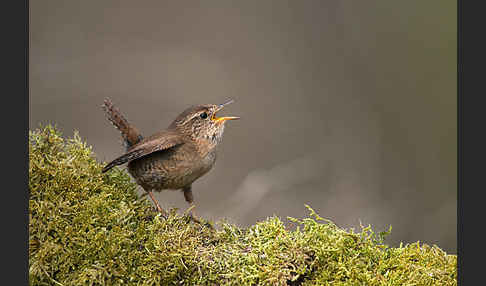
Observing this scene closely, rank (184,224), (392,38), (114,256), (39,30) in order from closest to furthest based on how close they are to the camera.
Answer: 1. (114,256)
2. (184,224)
3. (39,30)
4. (392,38)

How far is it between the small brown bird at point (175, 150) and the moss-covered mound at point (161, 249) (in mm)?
454

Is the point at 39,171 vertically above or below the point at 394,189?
below

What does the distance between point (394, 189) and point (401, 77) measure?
123cm

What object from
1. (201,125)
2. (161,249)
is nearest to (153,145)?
(201,125)

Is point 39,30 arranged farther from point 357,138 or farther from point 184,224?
point 357,138

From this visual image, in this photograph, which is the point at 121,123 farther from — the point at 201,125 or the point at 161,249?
the point at 161,249

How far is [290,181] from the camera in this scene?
4.86 metres

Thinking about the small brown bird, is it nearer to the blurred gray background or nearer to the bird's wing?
the bird's wing

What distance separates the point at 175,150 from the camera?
295cm

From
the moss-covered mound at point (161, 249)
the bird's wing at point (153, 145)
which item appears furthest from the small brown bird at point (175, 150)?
the moss-covered mound at point (161, 249)

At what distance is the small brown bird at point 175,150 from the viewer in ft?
9.37

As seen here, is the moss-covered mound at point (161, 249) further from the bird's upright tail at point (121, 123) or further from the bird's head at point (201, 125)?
the bird's head at point (201, 125)

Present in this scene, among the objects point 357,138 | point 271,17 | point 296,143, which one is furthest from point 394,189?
point 271,17

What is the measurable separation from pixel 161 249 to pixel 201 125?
1139 millimetres
